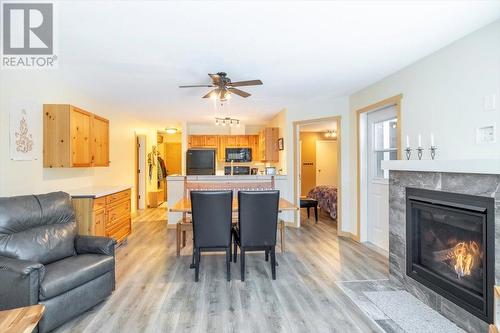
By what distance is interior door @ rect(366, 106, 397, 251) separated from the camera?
12.4 feet

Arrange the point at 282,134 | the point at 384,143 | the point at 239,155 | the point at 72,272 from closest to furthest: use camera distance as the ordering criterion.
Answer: the point at 72,272 < the point at 384,143 < the point at 282,134 < the point at 239,155

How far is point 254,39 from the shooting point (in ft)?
8.25

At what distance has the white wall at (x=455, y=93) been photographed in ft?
7.46

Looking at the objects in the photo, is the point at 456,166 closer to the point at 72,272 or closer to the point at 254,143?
the point at 72,272

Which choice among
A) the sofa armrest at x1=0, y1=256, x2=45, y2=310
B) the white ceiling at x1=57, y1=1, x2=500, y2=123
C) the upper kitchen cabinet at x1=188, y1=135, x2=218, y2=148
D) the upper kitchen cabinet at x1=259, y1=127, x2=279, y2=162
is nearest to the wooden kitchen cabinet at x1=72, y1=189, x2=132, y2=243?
the sofa armrest at x1=0, y1=256, x2=45, y2=310

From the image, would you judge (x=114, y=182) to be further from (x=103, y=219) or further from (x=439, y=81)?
(x=439, y=81)

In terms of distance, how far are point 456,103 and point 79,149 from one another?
4.51 m

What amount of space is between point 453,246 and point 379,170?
189 centimetres

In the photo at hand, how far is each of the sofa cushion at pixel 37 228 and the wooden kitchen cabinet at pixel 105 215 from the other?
0.58 meters

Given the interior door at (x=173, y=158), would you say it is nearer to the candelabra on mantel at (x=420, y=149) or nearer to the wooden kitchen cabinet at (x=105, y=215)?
the wooden kitchen cabinet at (x=105, y=215)

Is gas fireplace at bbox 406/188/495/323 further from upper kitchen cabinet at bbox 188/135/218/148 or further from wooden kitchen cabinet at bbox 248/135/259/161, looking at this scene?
upper kitchen cabinet at bbox 188/135/218/148

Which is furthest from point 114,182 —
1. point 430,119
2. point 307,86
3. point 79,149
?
point 430,119

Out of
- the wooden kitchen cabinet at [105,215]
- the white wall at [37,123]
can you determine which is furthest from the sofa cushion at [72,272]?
the white wall at [37,123]

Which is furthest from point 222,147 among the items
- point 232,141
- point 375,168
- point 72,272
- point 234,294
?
point 72,272
